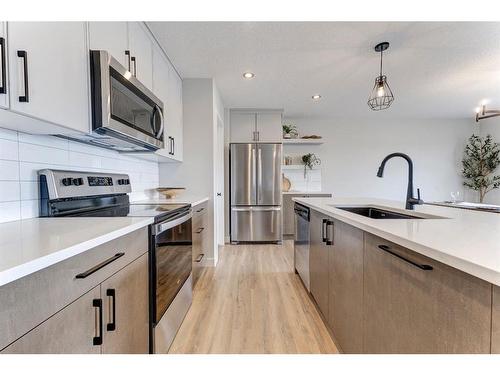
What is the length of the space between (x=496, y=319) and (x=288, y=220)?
4.22 meters

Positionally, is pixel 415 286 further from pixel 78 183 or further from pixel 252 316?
pixel 78 183

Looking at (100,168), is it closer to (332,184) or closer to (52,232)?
(52,232)

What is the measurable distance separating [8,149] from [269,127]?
3756 mm

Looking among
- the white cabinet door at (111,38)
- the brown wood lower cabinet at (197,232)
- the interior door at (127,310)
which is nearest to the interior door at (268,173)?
the brown wood lower cabinet at (197,232)

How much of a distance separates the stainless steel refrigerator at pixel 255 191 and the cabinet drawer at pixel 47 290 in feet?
10.9

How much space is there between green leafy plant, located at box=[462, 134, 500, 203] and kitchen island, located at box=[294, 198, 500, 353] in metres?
5.28

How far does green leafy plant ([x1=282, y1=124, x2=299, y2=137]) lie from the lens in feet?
16.7

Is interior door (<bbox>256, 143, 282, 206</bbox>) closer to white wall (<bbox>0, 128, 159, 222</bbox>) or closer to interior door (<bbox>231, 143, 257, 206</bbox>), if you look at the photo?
interior door (<bbox>231, 143, 257, 206</bbox>)

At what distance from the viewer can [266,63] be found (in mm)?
2771

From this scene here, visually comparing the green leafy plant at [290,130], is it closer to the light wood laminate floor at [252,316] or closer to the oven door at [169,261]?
the light wood laminate floor at [252,316]

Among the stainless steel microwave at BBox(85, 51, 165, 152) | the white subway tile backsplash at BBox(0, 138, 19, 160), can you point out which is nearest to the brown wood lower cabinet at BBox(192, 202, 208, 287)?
the stainless steel microwave at BBox(85, 51, 165, 152)

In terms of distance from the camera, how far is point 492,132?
523 cm

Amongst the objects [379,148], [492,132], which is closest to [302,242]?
[379,148]

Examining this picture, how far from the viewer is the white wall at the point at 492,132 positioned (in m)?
5.15
